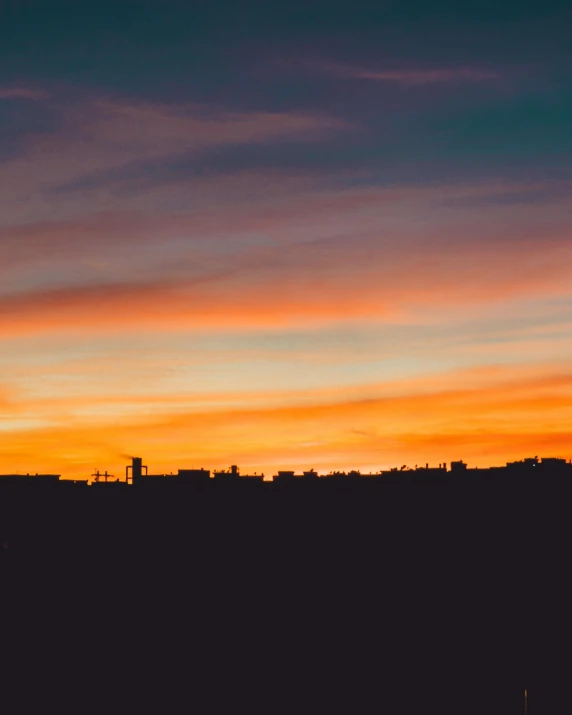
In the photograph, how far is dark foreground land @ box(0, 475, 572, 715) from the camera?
1820 inches

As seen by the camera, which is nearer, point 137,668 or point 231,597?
point 137,668

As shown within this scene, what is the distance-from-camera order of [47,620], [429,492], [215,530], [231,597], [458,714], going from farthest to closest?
[429,492]
[215,530]
[231,597]
[47,620]
[458,714]

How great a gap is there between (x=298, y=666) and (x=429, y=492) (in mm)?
21002

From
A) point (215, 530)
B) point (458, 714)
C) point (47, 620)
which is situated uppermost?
point (215, 530)

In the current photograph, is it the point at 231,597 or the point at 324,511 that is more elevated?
the point at 324,511

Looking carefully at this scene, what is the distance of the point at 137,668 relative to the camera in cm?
4778

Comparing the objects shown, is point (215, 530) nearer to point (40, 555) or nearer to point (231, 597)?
point (231, 597)

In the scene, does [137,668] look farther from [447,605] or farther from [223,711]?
[447,605]

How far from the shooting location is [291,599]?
54.9 meters

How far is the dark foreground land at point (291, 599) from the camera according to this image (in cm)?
4622

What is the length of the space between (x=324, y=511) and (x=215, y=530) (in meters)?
7.12

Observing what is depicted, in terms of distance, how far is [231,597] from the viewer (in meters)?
54.8

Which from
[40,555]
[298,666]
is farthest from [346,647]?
[40,555]

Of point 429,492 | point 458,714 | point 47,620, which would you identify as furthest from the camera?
point 429,492
